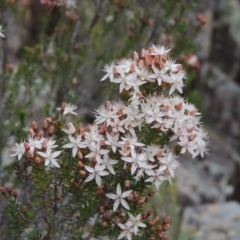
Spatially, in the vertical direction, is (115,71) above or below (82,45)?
below

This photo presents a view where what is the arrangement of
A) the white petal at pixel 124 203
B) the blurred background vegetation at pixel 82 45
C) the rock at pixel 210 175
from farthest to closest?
1. the rock at pixel 210 175
2. the blurred background vegetation at pixel 82 45
3. the white petal at pixel 124 203

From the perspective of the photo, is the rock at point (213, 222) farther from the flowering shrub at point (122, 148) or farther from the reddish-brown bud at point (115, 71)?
the reddish-brown bud at point (115, 71)

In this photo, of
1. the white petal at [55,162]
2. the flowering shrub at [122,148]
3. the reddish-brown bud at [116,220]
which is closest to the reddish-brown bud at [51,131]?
the flowering shrub at [122,148]

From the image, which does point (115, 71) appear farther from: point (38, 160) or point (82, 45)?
point (82, 45)

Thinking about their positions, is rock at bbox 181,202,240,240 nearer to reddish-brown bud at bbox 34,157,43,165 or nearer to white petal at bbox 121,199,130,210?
white petal at bbox 121,199,130,210

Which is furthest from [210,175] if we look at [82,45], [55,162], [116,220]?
[55,162]

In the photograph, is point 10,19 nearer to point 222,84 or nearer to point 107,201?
point 107,201

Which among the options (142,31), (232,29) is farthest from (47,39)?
(232,29)

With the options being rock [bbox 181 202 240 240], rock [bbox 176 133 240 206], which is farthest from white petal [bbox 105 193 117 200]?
rock [bbox 176 133 240 206]

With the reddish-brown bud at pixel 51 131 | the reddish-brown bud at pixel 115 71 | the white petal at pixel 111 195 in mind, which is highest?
the reddish-brown bud at pixel 115 71
